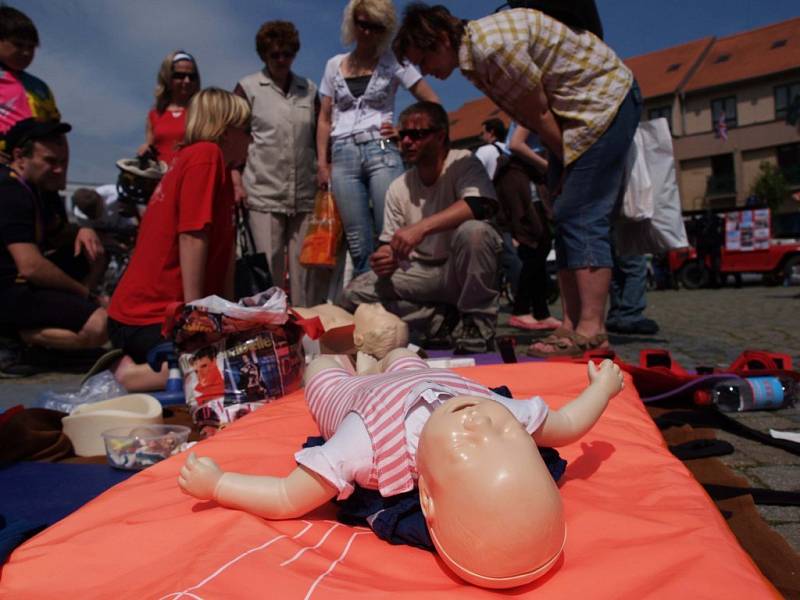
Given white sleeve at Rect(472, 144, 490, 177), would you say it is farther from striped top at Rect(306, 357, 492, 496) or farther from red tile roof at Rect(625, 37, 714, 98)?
red tile roof at Rect(625, 37, 714, 98)

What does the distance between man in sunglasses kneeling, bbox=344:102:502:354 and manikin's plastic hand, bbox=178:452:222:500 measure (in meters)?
2.52

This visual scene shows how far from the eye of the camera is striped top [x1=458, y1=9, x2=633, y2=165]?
10.0ft

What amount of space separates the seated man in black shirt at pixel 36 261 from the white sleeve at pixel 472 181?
101 inches

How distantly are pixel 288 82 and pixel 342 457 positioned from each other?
392 cm

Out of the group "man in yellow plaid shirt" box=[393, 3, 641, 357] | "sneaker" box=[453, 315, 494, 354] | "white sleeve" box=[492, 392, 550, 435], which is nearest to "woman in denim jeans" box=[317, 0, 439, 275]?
"sneaker" box=[453, 315, 494, 354]

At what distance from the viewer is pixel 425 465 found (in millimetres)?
1114

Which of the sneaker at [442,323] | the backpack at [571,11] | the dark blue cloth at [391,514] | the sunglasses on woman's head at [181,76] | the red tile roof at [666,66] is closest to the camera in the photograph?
the dark blue cloth at [391,514]

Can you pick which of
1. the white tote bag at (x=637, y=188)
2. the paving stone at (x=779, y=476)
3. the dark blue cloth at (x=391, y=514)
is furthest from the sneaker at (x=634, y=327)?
the dark blue cloth at (x=391, y=514)

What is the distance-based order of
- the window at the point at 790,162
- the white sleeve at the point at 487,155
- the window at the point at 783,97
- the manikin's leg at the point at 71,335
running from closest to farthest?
the manikin's leg at the point at 71,335
the white sleeve at the point at 487,155
the window at the point at 790,162
the window at the point at 783,97

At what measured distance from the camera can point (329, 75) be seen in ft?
14.6

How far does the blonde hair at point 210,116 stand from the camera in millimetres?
3041

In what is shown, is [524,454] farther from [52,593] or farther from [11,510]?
[11,510]

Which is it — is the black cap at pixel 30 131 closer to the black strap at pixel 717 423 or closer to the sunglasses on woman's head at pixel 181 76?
the sunglasses on woman's head at pixel 181 76

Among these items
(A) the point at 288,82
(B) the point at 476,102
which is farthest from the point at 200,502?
(B) the point at 476,102
